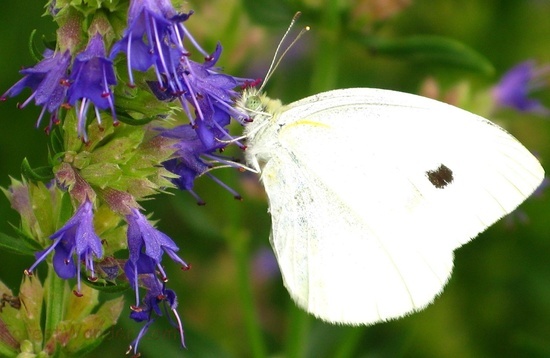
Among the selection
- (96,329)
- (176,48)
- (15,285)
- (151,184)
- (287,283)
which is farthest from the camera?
(15,285)

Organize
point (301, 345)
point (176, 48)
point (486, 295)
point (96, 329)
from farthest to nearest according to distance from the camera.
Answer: point (486, 295), point (301, 345), point (96, 329), point (176, 48)

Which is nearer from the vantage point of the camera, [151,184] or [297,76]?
[151,184]

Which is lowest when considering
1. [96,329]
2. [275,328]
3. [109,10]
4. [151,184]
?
[275,328]

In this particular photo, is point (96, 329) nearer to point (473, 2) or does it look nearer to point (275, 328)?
point (275, 328)

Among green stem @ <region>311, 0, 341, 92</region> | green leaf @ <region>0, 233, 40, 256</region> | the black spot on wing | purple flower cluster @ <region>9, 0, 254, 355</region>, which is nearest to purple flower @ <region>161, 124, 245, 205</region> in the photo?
purple flower cluster @ <region>9, 0, 254, 355</region>

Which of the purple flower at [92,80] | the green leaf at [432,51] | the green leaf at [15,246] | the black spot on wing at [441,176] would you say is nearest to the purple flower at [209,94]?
the purple flower at [92,80]

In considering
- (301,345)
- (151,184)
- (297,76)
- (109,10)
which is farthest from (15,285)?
(297,76)

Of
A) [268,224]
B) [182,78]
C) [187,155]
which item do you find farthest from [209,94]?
[268,224]
